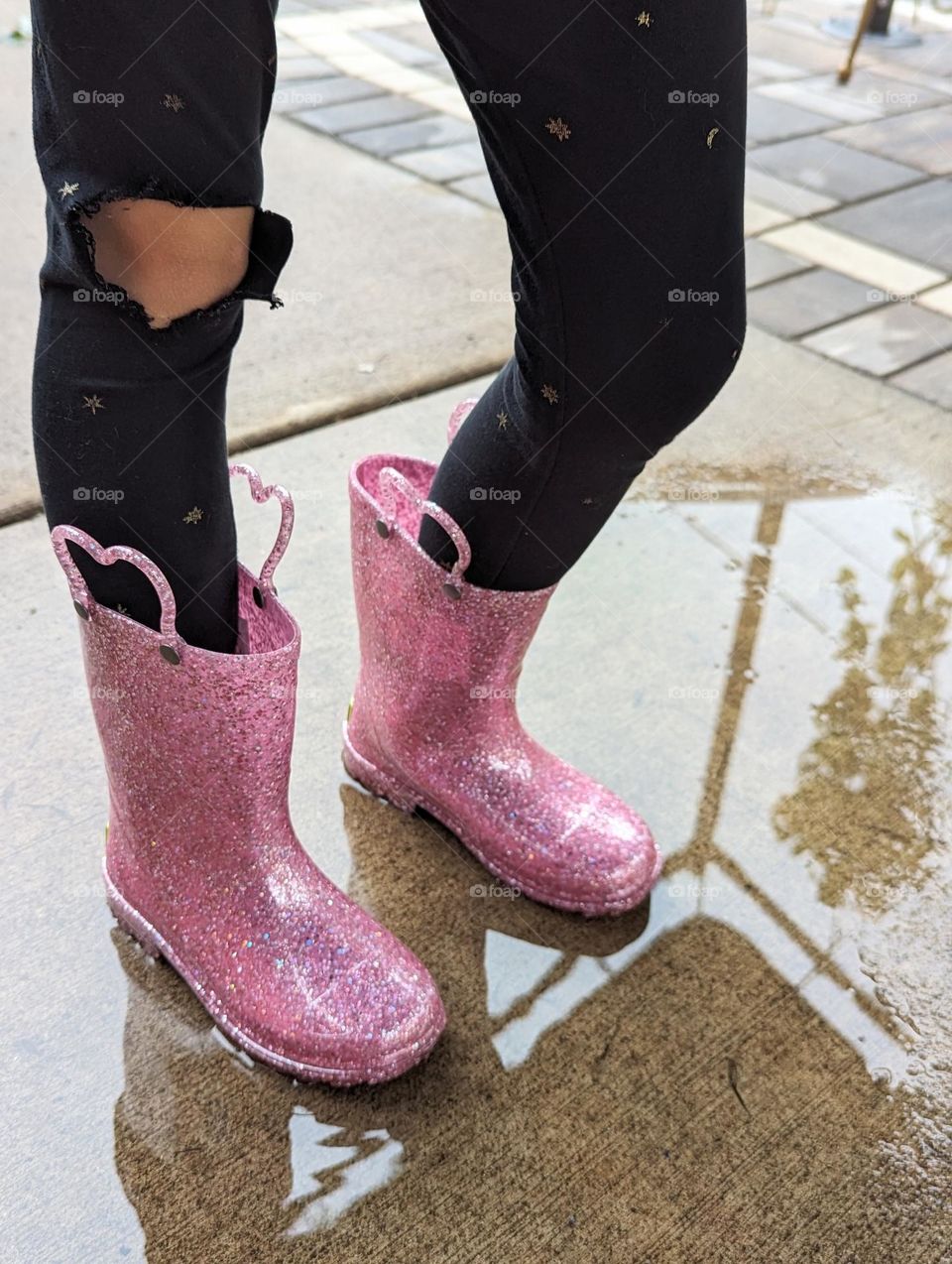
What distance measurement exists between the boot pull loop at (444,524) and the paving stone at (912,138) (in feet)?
7.43

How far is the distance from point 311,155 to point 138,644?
6.79ft

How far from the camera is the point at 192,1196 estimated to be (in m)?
0.84

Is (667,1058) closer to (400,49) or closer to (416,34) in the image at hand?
(400,49)

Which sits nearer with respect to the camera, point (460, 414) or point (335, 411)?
point (460, 414)

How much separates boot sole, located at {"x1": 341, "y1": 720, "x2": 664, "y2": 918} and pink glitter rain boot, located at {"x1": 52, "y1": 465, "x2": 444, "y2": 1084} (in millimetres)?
157

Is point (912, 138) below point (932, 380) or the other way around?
the other way around

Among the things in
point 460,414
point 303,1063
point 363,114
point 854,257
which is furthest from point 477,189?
point 303,1063

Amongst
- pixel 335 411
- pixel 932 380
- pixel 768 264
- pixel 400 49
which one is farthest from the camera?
pixel 400 49

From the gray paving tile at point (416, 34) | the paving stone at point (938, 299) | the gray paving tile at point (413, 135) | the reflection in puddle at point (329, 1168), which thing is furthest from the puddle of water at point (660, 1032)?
the gray paving tile at point (416, 34)

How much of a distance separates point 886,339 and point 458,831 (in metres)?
1.39

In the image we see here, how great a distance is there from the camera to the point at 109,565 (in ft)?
2.66

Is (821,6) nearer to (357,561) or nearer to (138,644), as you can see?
(357,561)

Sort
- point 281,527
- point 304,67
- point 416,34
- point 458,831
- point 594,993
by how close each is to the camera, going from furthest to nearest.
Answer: point 416,34 < point 304,67 < point 458,831 < point 594,993 < point 281,527

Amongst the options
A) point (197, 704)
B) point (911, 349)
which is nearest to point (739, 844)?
point (197, 704)
